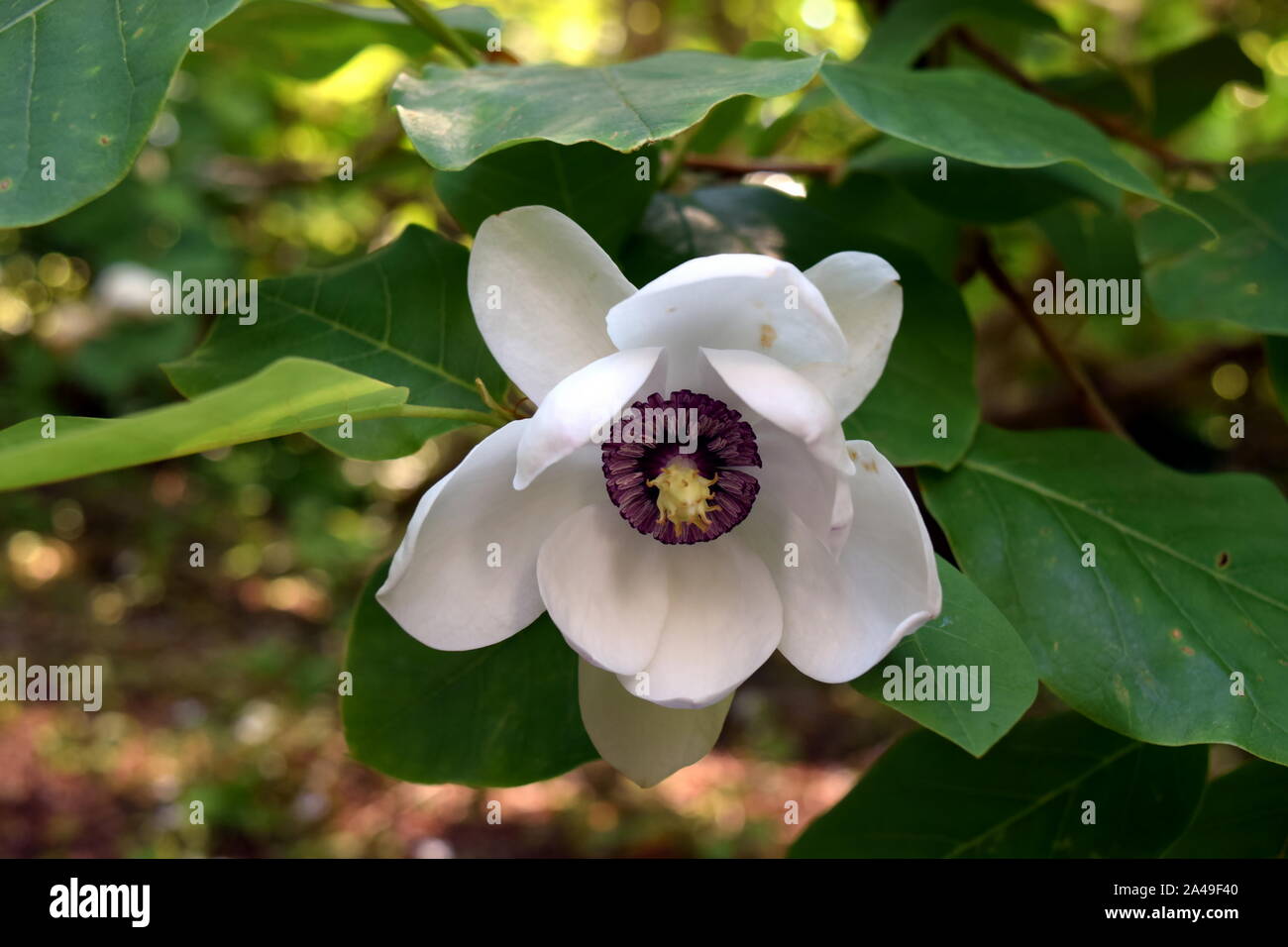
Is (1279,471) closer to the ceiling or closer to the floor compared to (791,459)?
closer to the ceiling

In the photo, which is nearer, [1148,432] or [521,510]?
[521,510]

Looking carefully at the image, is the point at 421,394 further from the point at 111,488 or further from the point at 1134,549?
the point at 111,488

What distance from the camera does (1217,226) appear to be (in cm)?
112

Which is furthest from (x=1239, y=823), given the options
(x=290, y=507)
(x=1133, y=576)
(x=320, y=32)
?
(x=290, y=507)

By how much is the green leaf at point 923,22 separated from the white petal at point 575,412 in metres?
0.64

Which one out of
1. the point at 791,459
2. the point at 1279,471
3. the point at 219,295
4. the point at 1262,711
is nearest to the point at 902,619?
the point at 791,459

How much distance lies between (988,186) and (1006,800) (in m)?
0.64

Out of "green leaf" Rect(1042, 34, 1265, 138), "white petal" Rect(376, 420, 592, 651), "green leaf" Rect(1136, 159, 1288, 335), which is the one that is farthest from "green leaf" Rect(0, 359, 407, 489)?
"green leaf" Rect(1042, 34, 1265, 138)

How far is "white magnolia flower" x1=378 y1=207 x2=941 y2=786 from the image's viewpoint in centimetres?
67

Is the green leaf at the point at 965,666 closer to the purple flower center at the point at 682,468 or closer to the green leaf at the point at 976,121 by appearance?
the purple flower center at the point at 682,468

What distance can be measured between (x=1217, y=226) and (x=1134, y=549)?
0.40 metres

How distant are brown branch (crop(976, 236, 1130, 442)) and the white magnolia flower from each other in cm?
64

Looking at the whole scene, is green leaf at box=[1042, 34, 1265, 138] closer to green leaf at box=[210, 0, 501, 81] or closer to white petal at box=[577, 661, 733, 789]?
green leaf at box=[210, 0, 501, 81]

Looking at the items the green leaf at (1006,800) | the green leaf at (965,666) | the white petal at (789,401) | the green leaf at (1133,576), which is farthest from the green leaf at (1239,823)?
the white petal at (789,401)
